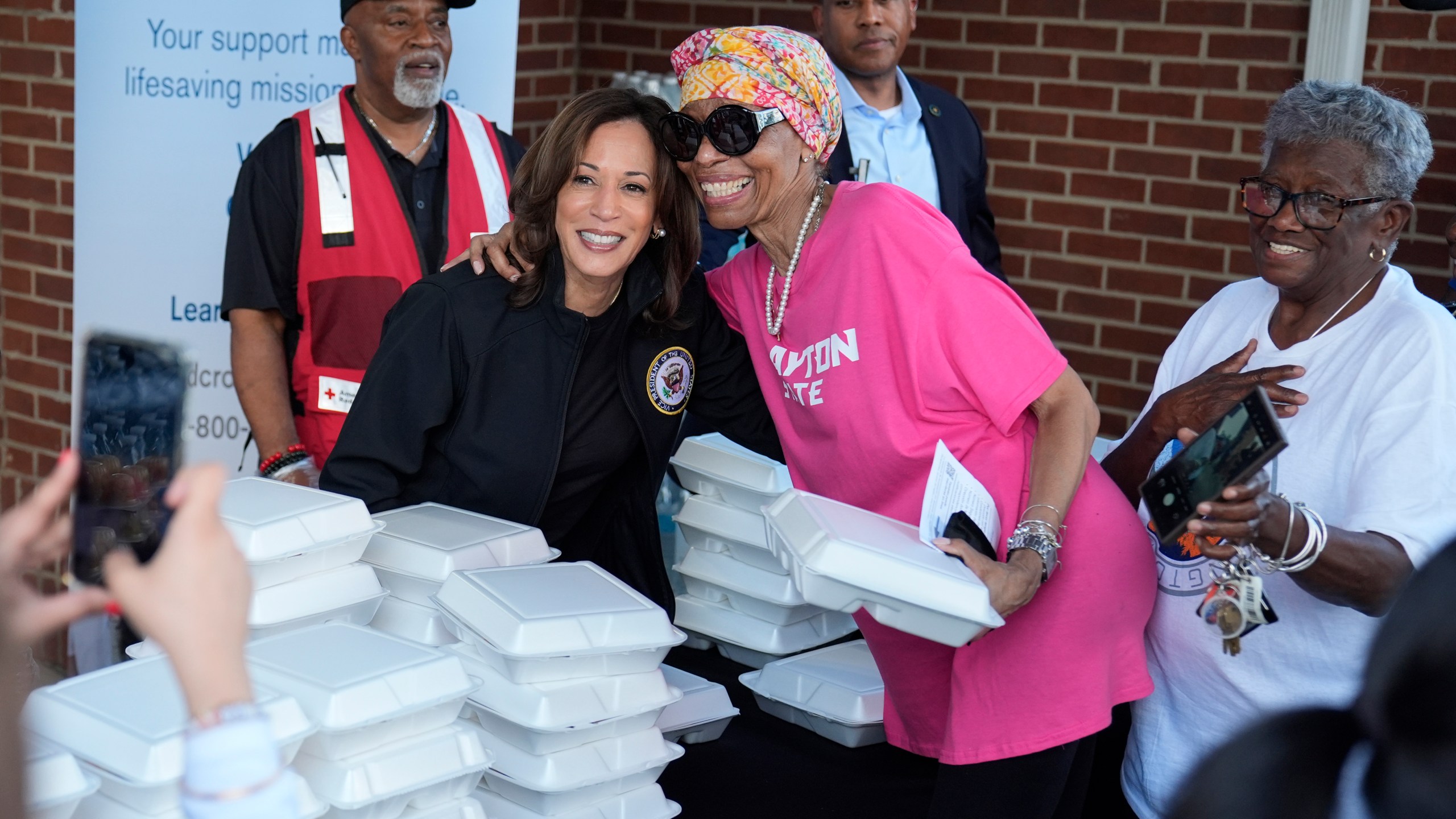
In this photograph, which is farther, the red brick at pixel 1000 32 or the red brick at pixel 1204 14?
the red brick at pixel 1000 32

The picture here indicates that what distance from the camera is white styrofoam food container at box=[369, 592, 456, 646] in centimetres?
189

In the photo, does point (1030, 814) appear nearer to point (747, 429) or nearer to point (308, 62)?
point (747, 429)

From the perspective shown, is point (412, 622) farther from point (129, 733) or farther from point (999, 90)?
point (999, 90)

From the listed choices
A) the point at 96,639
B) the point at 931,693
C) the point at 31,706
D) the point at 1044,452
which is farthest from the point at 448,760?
the point at 96,639

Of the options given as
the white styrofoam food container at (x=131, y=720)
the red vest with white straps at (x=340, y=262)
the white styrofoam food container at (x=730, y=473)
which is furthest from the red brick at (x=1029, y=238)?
the white styrofoam food container at (x=131, y=720)

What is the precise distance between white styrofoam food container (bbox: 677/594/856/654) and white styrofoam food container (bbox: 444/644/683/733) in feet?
2.19

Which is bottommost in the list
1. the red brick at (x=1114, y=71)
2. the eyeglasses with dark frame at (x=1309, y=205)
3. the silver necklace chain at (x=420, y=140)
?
the eyeglasses with dark frame at (x=1309, y=205)

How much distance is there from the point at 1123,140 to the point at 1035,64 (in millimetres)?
419

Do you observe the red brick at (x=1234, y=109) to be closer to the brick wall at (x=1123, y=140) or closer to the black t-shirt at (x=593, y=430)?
the brick wall at (x=1123, y=140)

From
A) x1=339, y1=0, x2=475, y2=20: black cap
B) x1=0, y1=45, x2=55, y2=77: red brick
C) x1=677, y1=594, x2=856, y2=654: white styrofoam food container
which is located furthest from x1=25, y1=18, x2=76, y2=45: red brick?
x1=677, y1=594, x2=856, y2=654: white styrofoam food container

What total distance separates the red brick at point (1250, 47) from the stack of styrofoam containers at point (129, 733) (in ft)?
12.6

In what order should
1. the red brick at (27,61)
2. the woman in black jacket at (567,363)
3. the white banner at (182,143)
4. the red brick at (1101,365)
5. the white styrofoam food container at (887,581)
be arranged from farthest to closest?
1. the red brick at (1101,365)
2. the red brick at (27,61)
3. the white banner at (182,143)
4. the woman in black jacket at (567,363)
5. the white styrofoam food container at (887,581)

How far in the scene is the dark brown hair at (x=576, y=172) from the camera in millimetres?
2275

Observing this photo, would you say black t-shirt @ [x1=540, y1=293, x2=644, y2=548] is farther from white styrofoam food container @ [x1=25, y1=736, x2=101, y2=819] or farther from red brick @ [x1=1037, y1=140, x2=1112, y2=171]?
red brick @ [x1=1037, y1=140, x2=1112, y2=171]
